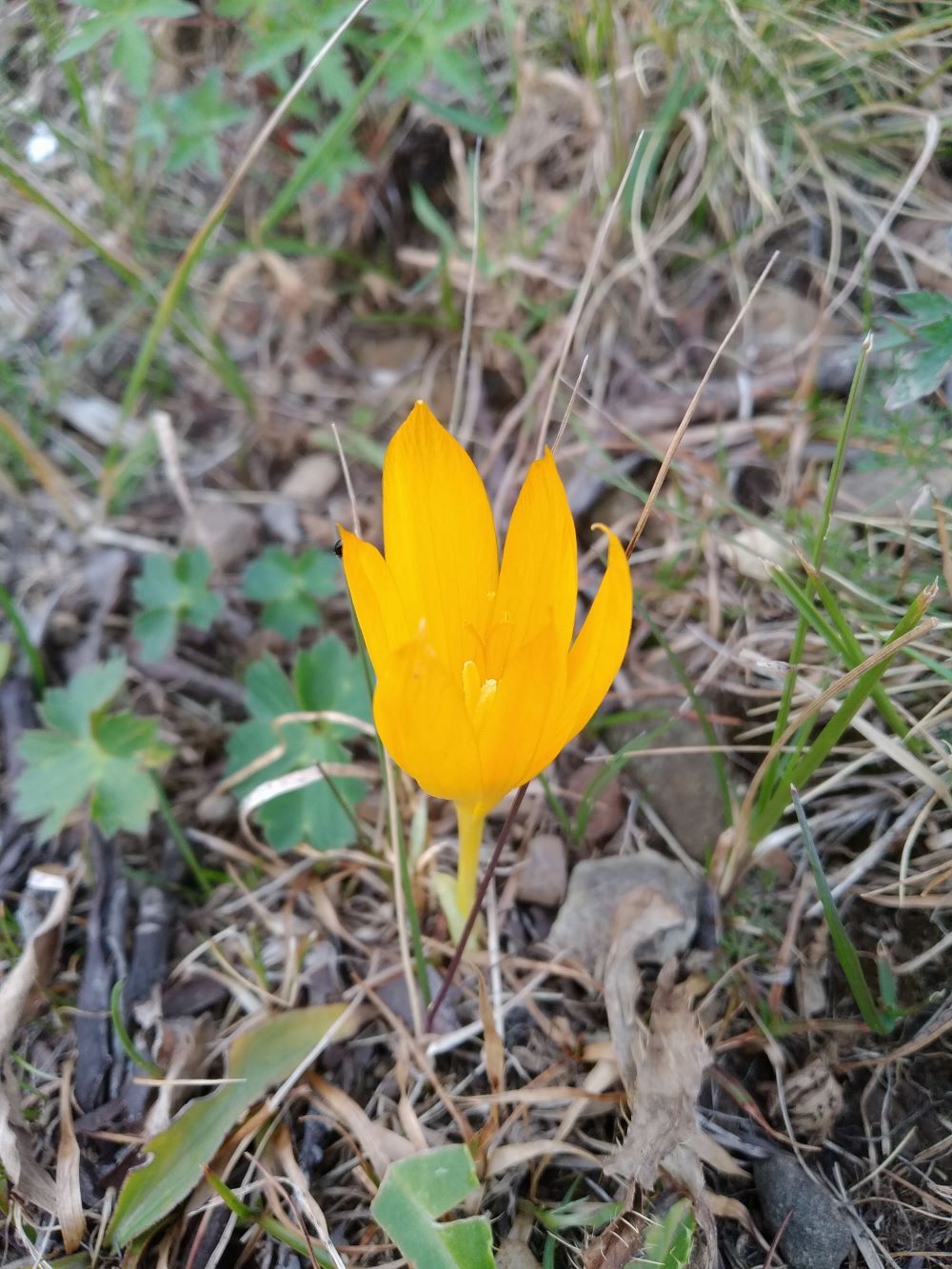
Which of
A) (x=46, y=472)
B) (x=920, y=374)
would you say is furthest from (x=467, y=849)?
(x=46, y=472)

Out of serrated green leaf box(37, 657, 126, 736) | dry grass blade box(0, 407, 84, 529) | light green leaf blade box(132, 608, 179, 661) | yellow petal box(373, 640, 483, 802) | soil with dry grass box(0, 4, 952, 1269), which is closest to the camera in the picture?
yellow petal box(373, 640, 483, 802)

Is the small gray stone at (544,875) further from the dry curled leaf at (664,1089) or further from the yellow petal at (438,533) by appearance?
the yellow petal at (438,533)

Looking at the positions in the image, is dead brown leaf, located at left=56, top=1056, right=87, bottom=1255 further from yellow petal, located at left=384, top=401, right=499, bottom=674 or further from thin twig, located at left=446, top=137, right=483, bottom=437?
thin twig, located at left=446, top=137, right=483, bottom=437

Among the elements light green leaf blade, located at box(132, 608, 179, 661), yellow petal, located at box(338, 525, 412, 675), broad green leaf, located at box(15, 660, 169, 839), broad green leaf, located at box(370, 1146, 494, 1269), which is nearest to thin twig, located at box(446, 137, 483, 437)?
yellow petal, located at box(338, 525, 412, 675)

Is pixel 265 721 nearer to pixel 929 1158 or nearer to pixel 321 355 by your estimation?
pixel 321 355

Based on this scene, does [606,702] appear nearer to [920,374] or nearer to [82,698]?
[920,374]

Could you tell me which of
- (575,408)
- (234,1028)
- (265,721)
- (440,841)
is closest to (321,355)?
→ (575,408)
